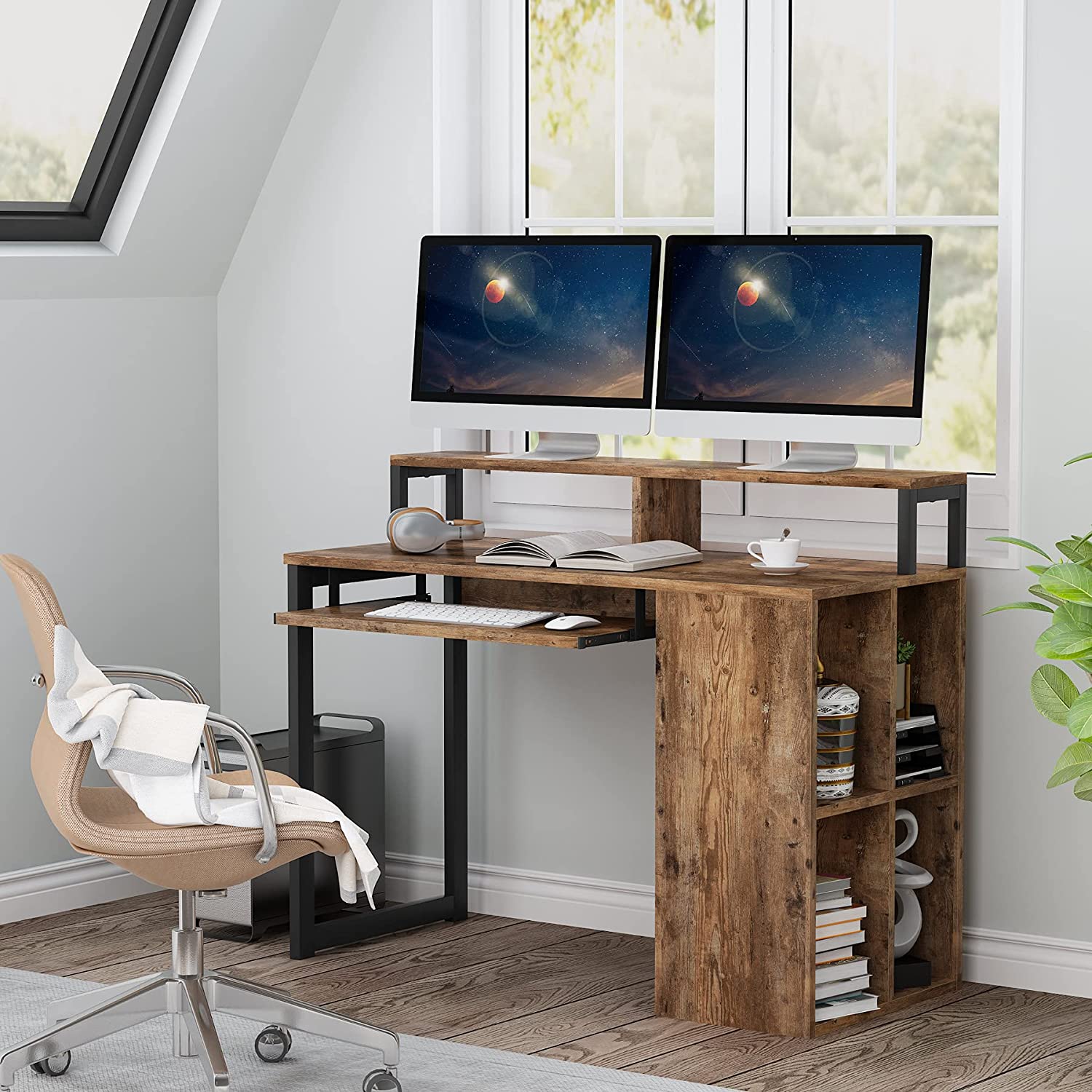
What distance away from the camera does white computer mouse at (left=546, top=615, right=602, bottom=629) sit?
3.63 m

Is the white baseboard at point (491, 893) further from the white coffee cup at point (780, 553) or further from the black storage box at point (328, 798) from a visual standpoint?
the white coffee cup at point (780, 553)

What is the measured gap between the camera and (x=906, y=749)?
3740mm

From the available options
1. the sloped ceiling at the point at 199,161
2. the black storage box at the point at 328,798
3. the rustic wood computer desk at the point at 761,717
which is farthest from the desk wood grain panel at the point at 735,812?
the sloped ceiling at the point at 199,161

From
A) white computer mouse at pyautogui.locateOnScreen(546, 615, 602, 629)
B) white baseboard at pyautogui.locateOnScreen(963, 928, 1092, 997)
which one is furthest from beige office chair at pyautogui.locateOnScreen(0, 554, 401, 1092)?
white baseboard at pyautogui.locateOnScreen(963, 928, 1092, 997)

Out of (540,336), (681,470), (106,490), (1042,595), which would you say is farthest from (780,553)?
(106,490)

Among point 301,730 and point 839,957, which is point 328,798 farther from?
point 839,957

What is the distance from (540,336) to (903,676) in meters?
1.04

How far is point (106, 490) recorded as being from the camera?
4605 mm

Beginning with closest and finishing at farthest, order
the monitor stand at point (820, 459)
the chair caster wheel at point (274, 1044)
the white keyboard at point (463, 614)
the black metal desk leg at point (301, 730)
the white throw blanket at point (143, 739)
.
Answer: the white throw blanket at point (143, 739) < the chair caster wheel at point (274, 1044) < the white keyboard at point (463, 614) < the monitor stand at point (820, 459) < the black metal desk leg at point (301, 730)

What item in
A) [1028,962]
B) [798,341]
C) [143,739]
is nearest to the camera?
[143,739]

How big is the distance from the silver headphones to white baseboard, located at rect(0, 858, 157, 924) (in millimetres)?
1056

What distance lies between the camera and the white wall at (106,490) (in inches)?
173

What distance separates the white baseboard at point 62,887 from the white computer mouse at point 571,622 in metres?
1.35

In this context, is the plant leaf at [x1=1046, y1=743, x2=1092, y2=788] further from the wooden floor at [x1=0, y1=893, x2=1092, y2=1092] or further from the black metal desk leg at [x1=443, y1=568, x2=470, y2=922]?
the black metal desk leg at [x1=443, y1=568, x2=470, y2=922]
